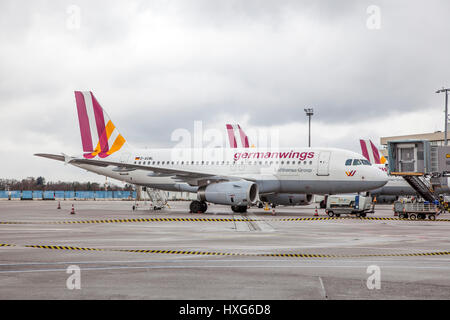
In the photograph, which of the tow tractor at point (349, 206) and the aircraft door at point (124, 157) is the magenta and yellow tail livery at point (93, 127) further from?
the tow tractor at point (349, 206)

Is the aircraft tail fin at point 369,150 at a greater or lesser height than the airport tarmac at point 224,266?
greater

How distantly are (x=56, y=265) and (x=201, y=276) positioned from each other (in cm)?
316

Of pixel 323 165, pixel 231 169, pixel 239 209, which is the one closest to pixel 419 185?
pixel 323 165

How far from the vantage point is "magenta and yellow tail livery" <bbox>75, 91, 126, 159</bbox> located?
40688mm

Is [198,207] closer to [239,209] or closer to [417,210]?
[239,209]

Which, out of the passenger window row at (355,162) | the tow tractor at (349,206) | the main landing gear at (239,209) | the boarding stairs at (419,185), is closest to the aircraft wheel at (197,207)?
the main landing gear at (239,209)

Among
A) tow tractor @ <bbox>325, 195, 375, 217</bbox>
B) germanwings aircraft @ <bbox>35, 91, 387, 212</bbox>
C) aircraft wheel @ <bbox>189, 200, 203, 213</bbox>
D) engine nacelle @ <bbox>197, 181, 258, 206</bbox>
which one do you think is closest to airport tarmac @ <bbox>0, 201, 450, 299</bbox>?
engine nacelle @ <bbox>197, 181, 258, 206</bbox>

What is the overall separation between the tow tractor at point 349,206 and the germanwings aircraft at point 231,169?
61 cm

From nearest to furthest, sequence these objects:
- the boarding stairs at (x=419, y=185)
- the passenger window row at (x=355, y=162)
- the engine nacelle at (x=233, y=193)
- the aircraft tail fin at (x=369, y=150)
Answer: the engine nacelle at (x=233, y=193) < the passenger window row at (x=355, y=162) < the boarding stairs at (x=419, y=185) < the aircraft tail fin at (x=369, y=150)

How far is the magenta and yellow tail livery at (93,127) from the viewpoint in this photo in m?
40.7

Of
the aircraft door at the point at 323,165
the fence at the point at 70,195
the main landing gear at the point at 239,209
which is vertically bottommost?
the fence at the point at 70,195

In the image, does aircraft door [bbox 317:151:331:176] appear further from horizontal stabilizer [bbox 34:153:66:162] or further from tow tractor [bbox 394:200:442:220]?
horizontal stabilizer [bbox 34:153:66:162]
